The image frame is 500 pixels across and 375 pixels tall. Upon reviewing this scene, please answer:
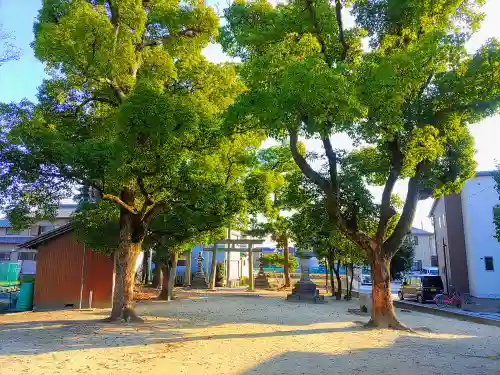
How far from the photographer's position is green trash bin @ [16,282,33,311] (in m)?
17.5

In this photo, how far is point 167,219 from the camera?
47.3 feet

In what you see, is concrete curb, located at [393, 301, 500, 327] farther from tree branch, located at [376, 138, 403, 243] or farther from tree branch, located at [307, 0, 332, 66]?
tree branch, located at [307, 0, 332, 66]

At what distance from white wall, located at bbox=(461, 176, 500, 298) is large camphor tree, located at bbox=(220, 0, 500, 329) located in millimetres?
12552

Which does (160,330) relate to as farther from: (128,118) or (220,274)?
(220,274)

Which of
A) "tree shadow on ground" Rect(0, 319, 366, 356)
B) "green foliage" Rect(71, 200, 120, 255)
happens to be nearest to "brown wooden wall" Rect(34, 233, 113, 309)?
"green foliage" Rect(71, 200, 120, 255)

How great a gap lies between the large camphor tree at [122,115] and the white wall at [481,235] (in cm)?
1711

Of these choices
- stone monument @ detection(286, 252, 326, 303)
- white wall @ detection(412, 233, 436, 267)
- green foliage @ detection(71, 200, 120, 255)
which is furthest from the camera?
white wall @ detection(412, 233, 436, 267)

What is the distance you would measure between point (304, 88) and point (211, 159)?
4413 mm

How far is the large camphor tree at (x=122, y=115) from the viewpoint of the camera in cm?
967

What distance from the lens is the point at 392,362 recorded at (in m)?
7.09

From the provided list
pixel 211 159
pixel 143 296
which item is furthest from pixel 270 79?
pixel 143 296

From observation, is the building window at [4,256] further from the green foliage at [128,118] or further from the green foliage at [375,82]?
the green foliage at [375,82]

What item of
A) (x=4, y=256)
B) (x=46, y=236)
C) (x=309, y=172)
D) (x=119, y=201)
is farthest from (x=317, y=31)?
(x=4, y=256)

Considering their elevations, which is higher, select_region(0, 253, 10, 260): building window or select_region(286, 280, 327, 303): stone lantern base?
Answer: select_region(0, 253, 10, 260): building window
